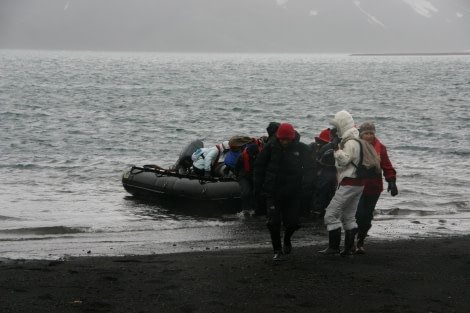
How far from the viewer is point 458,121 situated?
38.7 m

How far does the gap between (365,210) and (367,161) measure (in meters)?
0.75

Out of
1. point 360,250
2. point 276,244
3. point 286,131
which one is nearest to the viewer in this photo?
point 286,131

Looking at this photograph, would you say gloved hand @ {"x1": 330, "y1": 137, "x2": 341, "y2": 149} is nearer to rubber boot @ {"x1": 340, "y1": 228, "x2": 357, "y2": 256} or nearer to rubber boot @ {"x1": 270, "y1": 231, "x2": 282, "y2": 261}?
rubber boot @ {"x1": 340, "y1": 228, "x2": 357, "y2": 256}

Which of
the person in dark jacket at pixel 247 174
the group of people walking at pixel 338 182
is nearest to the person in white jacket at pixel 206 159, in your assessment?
the person in dark jacket at pixel 247 174

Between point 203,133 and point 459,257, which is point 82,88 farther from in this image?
point 459,257

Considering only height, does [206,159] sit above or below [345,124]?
below

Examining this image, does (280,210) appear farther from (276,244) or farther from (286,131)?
(286,131)

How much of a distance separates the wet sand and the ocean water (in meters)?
1.33

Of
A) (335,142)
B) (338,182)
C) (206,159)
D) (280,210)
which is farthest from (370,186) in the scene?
(206,159)

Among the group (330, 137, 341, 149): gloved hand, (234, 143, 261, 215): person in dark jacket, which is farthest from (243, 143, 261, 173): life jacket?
(330, 137, 341, 149): gloved hand

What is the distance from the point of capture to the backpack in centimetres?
803

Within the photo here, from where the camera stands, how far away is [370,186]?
328 inches

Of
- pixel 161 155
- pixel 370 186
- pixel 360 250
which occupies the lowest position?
pixel 161 155

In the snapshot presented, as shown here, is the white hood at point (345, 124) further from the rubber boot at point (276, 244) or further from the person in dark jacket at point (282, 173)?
the rubber boot at point (276, 244)
